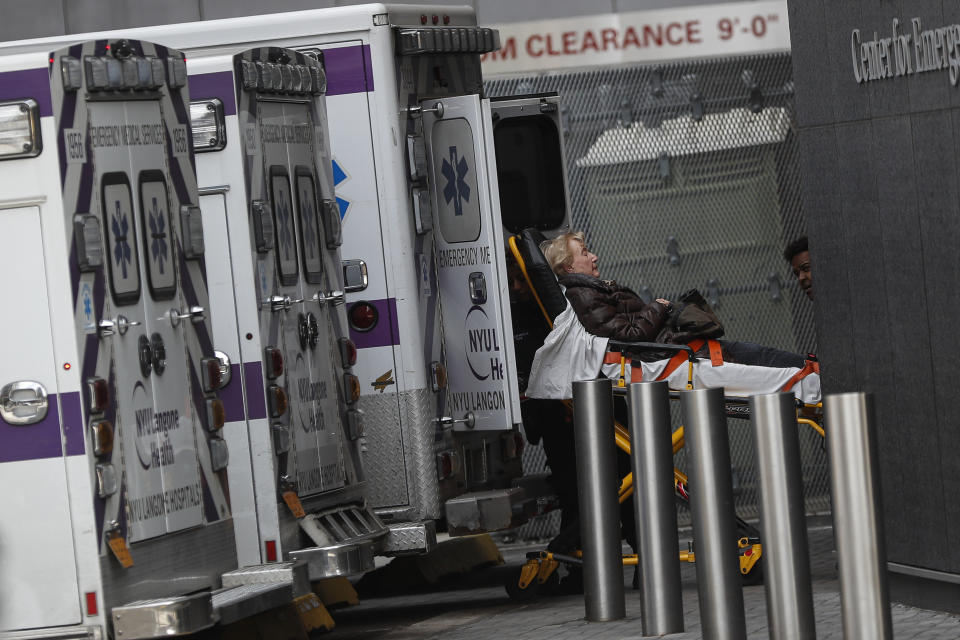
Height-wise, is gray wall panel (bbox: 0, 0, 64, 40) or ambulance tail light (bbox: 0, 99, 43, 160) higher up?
gray wall panel (bbox: 0, 0, 64, 40)

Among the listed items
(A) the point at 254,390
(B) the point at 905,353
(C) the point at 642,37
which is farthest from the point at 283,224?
(C) the point at 642,37

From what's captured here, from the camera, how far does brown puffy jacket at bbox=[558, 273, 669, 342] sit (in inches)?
382

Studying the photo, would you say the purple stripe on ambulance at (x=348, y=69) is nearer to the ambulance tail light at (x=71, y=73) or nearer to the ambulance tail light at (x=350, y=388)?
the ambulance tail light at (x=350, y=388)

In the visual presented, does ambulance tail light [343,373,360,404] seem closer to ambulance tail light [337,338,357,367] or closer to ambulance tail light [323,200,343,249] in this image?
ambulance tail light [337,338,357,367]

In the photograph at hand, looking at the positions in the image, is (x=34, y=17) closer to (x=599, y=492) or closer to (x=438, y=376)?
(x=438, y=376)

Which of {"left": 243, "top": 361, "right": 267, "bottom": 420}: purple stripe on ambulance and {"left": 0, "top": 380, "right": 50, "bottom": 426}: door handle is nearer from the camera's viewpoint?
{"left": 0, "top": 380, "right": 50, "bottom": 426}: door handle

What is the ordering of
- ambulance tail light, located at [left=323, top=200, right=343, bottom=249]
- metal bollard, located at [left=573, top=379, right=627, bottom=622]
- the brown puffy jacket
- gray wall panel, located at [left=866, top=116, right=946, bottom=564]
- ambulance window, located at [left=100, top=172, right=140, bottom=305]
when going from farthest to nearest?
the brown puffy jacket
ambulance tail light, located at [left=323, top=200, right=343, bottom=249]
metal bollard, located at [left=573, top=379, right=627, bottom=622]
gray wall panel, located at [left=866, top=116, right=946, bottom=564]
ambulance window, located at [left=100, top=172, right=140, bottom=305]

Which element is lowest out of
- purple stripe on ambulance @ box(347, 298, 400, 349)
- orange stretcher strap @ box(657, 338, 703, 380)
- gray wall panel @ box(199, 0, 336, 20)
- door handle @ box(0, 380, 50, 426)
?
orange stretcher strap @ box(657, 338, 703, 380)

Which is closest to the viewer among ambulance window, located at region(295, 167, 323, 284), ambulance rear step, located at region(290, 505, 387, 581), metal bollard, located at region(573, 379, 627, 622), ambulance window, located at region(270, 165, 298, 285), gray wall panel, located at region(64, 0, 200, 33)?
metal bollard, located at region(573, 379, 627, 622)

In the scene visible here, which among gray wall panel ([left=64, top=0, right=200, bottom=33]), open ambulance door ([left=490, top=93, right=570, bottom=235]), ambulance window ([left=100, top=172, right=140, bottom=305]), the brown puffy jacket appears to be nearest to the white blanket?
the brown puffy jacket

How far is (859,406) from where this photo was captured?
595 centimetres

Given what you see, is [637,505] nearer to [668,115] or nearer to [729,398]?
[729,398]

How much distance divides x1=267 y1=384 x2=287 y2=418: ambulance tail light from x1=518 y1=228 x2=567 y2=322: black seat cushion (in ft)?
6.19

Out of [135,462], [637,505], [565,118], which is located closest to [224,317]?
[135,462]
